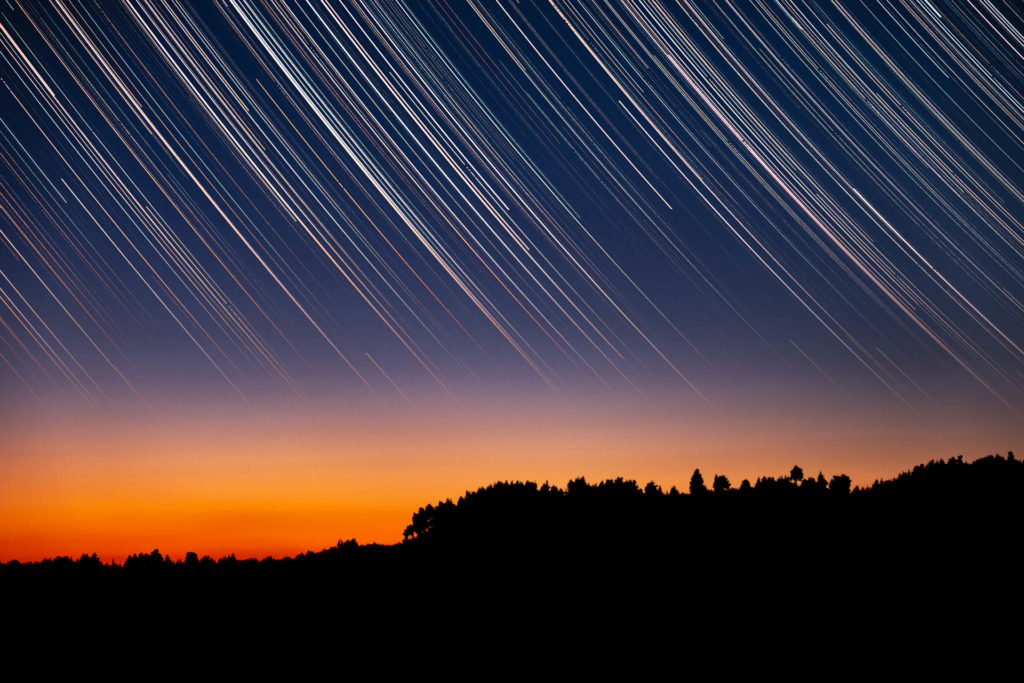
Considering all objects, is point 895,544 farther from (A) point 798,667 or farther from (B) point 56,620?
(B) point 56,620

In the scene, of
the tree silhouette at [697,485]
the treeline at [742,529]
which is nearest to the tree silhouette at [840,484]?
the treeline at [742,529]

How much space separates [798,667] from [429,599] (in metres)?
19.4

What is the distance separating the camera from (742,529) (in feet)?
135

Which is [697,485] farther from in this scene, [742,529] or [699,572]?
[699,572]

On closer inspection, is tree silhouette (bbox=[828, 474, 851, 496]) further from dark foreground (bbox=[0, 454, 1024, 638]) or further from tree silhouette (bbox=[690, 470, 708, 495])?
tree silhouette (bbox=[690, 470, 708, 495])

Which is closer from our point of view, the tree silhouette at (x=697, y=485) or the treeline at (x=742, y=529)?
the treeline at (x=742, y=529)

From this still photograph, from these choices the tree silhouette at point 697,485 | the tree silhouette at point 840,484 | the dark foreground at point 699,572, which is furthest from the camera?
the tree silhouette at point 697,485

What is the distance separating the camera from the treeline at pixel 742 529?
3391 cm

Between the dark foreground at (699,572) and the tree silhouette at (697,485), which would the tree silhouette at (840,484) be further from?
the tree silhouette at (697,485)

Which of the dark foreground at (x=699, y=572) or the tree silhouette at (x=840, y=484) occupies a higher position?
the tree silhouette at (x=840, y=484)

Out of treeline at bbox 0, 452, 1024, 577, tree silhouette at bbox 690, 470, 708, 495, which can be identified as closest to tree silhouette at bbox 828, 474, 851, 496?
treeline at bbox 0, 452, 1024, 577

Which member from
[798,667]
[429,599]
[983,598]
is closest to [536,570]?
[429,599]

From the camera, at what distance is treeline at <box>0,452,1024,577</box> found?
33906mm

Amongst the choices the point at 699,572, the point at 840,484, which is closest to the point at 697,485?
the point at 840,484
